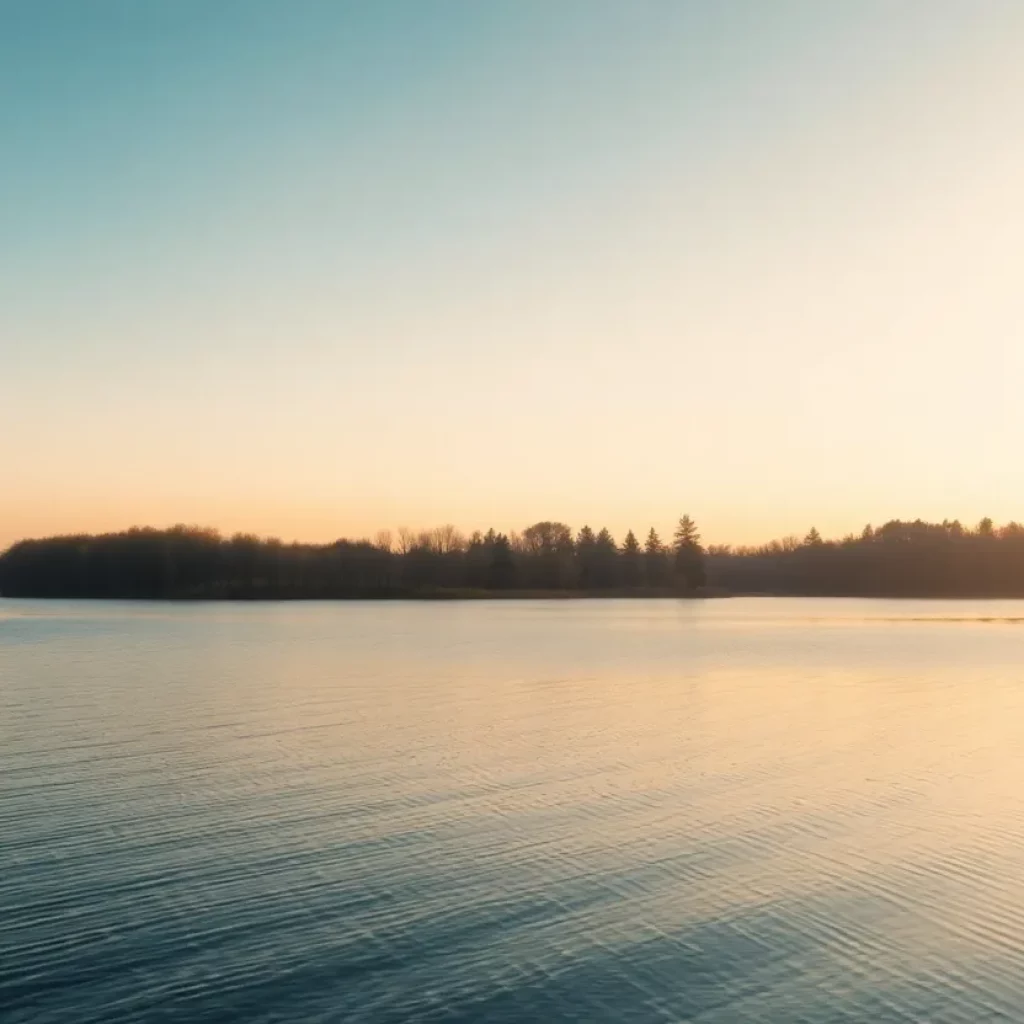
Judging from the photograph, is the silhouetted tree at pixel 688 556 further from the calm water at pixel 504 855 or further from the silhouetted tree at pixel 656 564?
the calm water at pixel 504 855

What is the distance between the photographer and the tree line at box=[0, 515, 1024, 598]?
12044 centimetres

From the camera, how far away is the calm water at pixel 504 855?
7.87m

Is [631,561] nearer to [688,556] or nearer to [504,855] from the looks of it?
[688,556]

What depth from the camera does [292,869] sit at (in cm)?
1077

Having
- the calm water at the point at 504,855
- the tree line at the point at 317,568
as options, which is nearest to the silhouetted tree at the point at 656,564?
the tree line at the point at 317,568

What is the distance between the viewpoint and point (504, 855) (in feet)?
37.5

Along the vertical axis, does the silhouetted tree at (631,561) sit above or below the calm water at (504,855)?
above

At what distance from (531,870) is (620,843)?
62.2 inches

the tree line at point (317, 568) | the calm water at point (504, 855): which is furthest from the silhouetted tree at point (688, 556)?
the calm water at point (504, 855)

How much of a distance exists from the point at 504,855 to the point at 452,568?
11509 cm

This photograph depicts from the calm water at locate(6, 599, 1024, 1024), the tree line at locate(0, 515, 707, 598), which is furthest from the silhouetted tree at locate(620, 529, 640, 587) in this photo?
the calm water at locate(6, 599, 1024, 1024)

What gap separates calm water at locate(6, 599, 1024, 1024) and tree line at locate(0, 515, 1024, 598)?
9671cm

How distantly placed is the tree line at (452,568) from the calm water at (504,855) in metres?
96.7

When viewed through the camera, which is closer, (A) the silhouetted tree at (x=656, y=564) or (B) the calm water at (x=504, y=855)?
(B) the calm water at (x=504, y=855)
